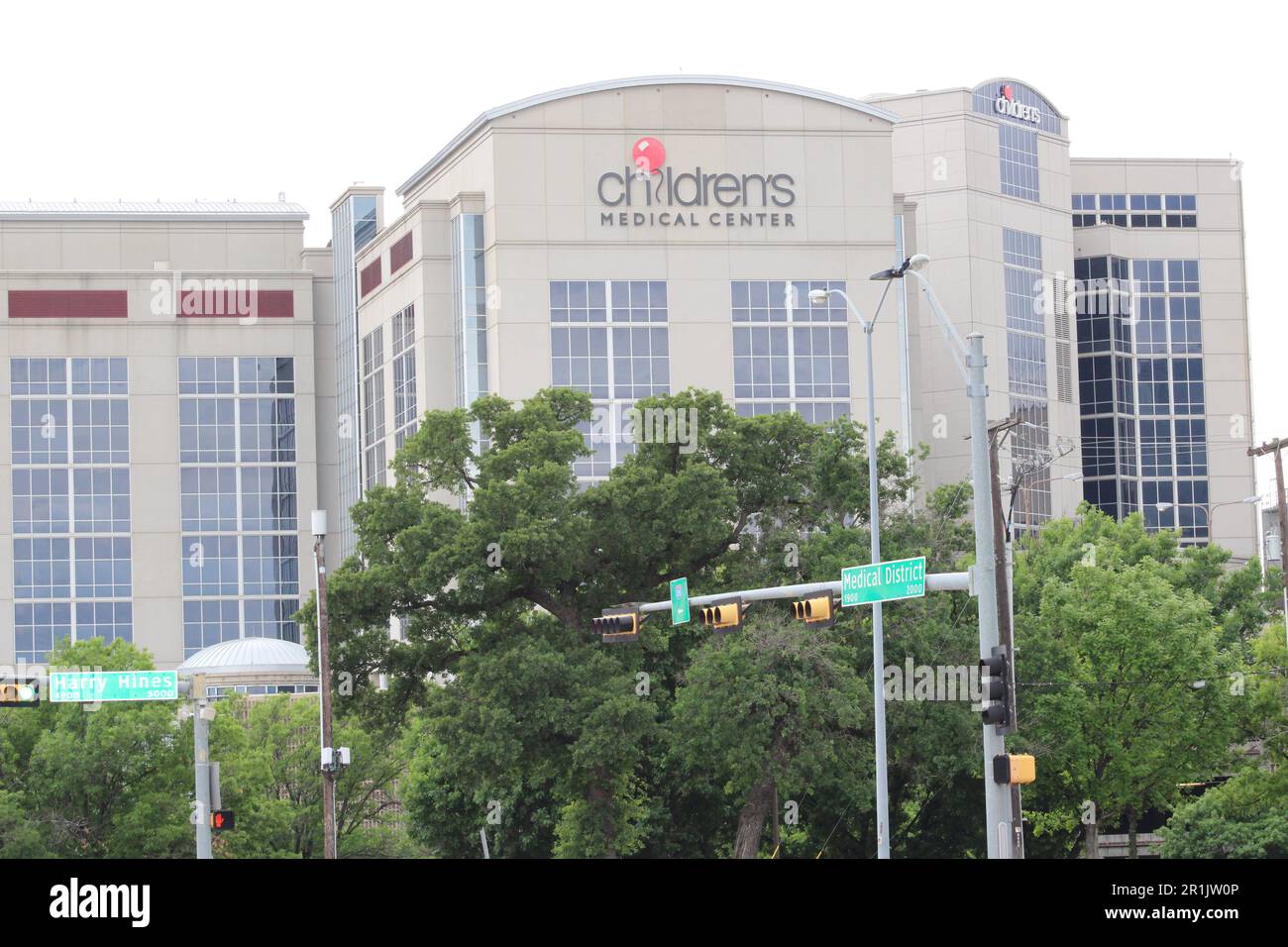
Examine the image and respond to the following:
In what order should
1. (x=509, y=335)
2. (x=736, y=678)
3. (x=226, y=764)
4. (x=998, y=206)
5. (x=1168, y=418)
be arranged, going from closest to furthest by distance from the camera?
1. (x=736, y=678)
2. (x=226, y=764)
3. (x=509, y=335)
4. (x=998, y=206)
5. (x=1168, y=418)

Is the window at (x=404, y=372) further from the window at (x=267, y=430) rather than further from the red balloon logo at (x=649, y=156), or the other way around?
the window at (x=267, y=430)

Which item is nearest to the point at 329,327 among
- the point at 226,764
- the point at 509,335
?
the point at 509,335

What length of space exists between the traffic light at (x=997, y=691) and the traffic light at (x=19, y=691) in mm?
15439

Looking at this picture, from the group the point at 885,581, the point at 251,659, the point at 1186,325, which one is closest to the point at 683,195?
the point at 251,659

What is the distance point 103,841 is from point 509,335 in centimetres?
4166

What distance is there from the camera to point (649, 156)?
8875 cm

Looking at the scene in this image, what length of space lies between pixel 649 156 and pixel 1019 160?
2820 cm

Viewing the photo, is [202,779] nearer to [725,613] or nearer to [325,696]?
[325,696]

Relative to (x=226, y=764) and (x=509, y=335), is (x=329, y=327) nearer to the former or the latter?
(x=509, y=335)

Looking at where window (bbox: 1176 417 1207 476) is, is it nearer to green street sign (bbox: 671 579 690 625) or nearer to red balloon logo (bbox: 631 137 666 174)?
red balloon logo (bbox: 631 137 666 174)

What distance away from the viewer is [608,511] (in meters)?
42.2

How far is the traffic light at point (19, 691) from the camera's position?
30.2 meters
